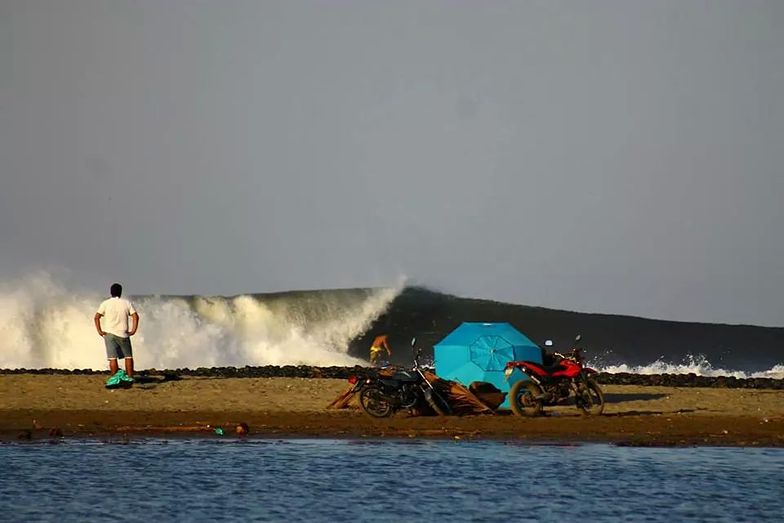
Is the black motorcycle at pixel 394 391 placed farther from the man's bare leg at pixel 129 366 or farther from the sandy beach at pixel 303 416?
the man's bare leg at pixel 129 366

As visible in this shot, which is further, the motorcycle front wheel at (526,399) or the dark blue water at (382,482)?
the motorcycle front wheel at (526,399)

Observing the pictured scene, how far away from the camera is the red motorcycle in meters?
24.9

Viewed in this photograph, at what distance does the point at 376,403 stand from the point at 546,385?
2732mm

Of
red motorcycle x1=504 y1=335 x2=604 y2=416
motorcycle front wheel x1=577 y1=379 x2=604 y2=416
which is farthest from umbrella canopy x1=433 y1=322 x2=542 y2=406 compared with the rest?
motorcycle front wheel x1=577 y1=379 x2=604 y2=416

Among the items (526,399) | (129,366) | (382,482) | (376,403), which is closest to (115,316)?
(129,366)

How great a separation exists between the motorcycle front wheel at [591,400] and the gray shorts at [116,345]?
7722 millimetres

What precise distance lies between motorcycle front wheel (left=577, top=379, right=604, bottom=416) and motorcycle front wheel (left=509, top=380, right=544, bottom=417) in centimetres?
72

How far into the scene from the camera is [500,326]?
2683 cm

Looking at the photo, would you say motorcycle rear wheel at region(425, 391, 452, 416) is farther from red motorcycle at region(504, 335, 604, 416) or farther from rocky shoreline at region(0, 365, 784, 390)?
rocky shoreline at region(0, 365, 784, 390)

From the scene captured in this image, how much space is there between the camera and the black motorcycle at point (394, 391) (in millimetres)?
24625

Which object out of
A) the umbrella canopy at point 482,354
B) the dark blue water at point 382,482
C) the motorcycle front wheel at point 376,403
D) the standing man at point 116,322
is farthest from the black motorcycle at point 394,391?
the standing man at point 116,322

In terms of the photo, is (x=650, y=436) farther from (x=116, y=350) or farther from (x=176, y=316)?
(x=176, y=316)

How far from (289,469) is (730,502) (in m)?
5.55

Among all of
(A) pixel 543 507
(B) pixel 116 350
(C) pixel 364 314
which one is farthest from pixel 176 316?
(A) pixel 543 507
